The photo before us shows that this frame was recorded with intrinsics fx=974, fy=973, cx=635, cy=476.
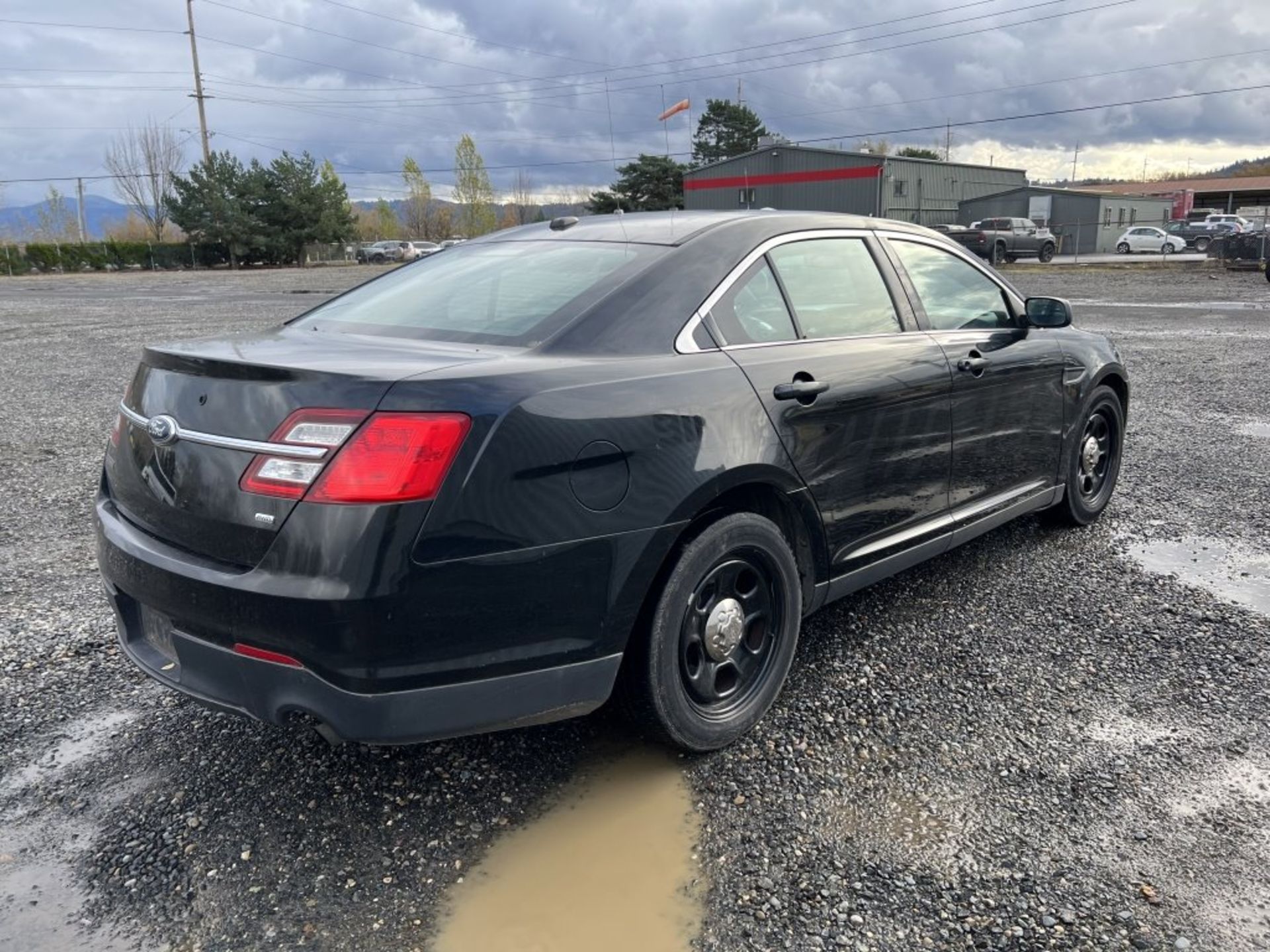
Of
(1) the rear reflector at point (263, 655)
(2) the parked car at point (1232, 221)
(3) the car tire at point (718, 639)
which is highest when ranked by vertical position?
(2) the parked car at point (1232, 221)

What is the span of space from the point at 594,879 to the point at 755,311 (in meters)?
1.77

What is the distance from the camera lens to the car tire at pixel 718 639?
270 centimetres

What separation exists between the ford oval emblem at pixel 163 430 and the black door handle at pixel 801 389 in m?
1.68

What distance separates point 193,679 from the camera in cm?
252

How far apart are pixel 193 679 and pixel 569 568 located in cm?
103

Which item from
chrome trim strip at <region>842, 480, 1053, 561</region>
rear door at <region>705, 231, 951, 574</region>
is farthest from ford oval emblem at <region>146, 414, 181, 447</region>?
chrome trim strip at <region>842, 480, 1053, 561</region>

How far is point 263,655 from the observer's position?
232 centimetres

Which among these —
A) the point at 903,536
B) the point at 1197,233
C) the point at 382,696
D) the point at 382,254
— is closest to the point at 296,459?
the point at 382,696

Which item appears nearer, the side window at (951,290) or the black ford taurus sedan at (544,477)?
the black ford taurus sedan at (544,477)

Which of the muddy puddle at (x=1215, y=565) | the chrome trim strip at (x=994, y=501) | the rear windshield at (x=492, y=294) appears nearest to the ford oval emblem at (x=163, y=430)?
the rear windshield at (x=492, y=294)

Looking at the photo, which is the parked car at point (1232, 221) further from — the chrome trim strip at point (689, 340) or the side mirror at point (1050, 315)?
the chrome trim strip at point (689, 340)

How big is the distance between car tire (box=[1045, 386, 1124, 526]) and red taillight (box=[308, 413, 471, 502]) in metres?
3.49

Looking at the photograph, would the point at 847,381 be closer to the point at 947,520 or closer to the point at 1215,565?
the point at 947,520

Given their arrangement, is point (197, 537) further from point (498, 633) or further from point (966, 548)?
point (966, 548)
